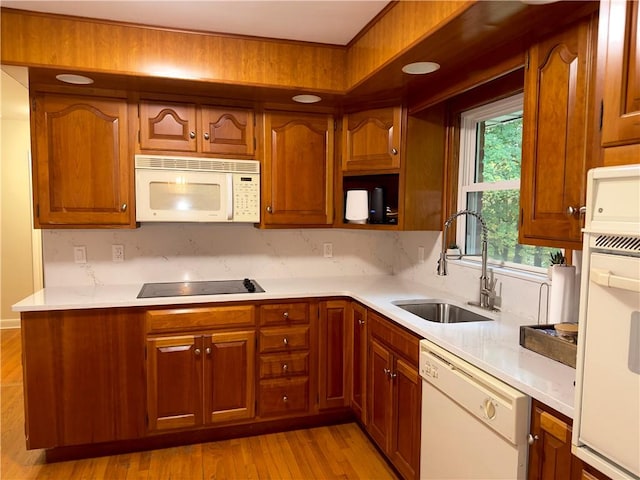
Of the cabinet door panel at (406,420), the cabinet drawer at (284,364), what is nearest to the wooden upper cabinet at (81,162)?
the cabinet drawer at (284,364)

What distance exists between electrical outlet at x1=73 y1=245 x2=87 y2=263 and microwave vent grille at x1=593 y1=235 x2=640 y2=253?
9.26 feet

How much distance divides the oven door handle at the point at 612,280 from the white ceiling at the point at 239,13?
1613 millimetres

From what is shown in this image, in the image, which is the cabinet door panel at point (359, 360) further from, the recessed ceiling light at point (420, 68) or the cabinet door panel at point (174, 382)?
the recessed ceiling light at point (420, 68)

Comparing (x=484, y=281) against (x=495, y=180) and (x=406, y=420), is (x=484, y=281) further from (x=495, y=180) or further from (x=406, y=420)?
(x=406, y=420)

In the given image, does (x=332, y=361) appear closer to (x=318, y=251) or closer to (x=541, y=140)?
(x=318, y=251)

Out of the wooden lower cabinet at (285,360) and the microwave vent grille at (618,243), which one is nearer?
the microwave vent grille at (618,243)

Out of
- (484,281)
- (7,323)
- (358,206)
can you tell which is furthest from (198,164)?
(7,323)

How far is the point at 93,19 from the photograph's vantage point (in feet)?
7.35

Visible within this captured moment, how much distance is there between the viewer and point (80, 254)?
282cm

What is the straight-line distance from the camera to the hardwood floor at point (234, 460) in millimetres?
2305

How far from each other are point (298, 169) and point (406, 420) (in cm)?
165

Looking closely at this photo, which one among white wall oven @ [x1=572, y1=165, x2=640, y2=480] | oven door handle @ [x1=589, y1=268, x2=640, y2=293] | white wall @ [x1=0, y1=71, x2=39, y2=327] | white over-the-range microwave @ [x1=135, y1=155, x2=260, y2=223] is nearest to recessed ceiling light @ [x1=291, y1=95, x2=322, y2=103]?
white over-the-range microwave @ [x1=135, y1=155, x2=260, y2=223]

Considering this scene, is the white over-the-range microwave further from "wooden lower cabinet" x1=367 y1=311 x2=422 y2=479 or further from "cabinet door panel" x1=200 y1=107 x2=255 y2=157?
"wooden lower cabinet" x1=367 y1=311 x2=422 y2=479

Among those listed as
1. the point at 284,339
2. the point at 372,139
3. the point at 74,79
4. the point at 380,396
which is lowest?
the point at 380,396
